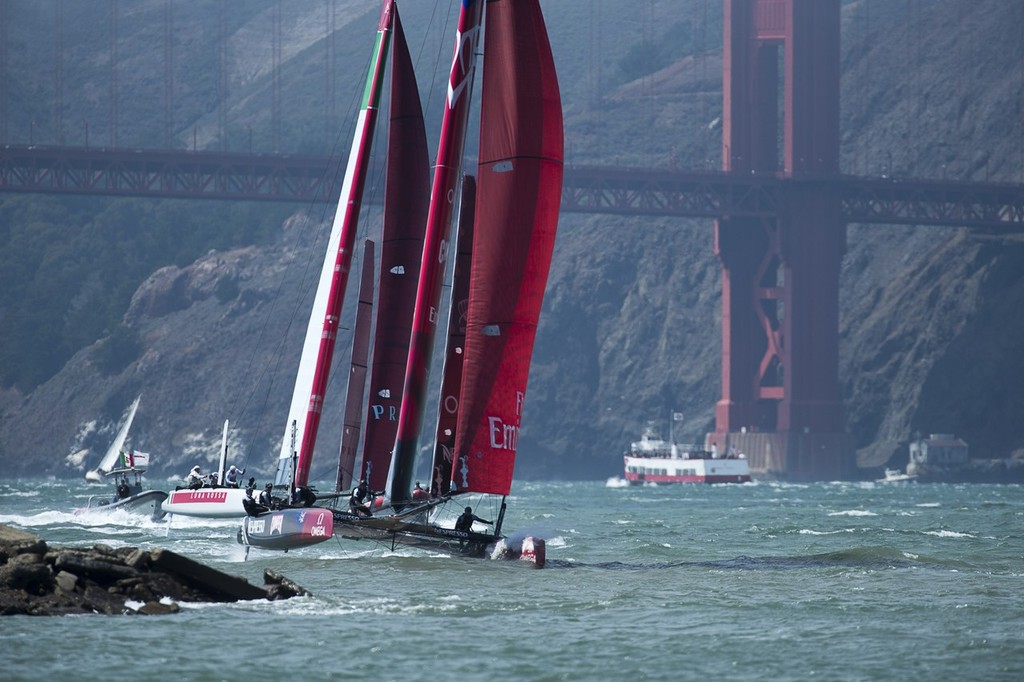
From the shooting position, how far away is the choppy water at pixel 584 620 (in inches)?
659

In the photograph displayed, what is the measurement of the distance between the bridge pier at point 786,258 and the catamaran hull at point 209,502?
219 ft

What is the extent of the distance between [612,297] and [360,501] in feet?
301

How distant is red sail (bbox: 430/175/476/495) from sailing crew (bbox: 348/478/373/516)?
1.16m

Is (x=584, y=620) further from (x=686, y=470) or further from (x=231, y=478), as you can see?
(x=686, y=470)

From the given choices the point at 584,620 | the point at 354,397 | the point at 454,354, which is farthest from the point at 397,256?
the point at 584,620

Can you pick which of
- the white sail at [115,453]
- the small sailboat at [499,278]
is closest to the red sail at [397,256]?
the small sailboat at [499,278]

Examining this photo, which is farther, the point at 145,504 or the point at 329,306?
the point at 145,504

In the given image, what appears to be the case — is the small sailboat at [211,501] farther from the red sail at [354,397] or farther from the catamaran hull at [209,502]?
the red sail at [354,397]

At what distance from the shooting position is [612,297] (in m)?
118

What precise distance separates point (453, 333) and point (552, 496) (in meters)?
45.4

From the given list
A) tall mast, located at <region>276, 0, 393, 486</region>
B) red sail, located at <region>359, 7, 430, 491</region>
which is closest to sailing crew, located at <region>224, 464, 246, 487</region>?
tall mast, located at <region>276, 0, 393, 486</region>

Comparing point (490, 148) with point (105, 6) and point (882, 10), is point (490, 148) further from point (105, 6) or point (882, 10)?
point (105, 6)

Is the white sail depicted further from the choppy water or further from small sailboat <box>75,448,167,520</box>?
the choppy water

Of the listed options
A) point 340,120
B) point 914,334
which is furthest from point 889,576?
point 340,120
